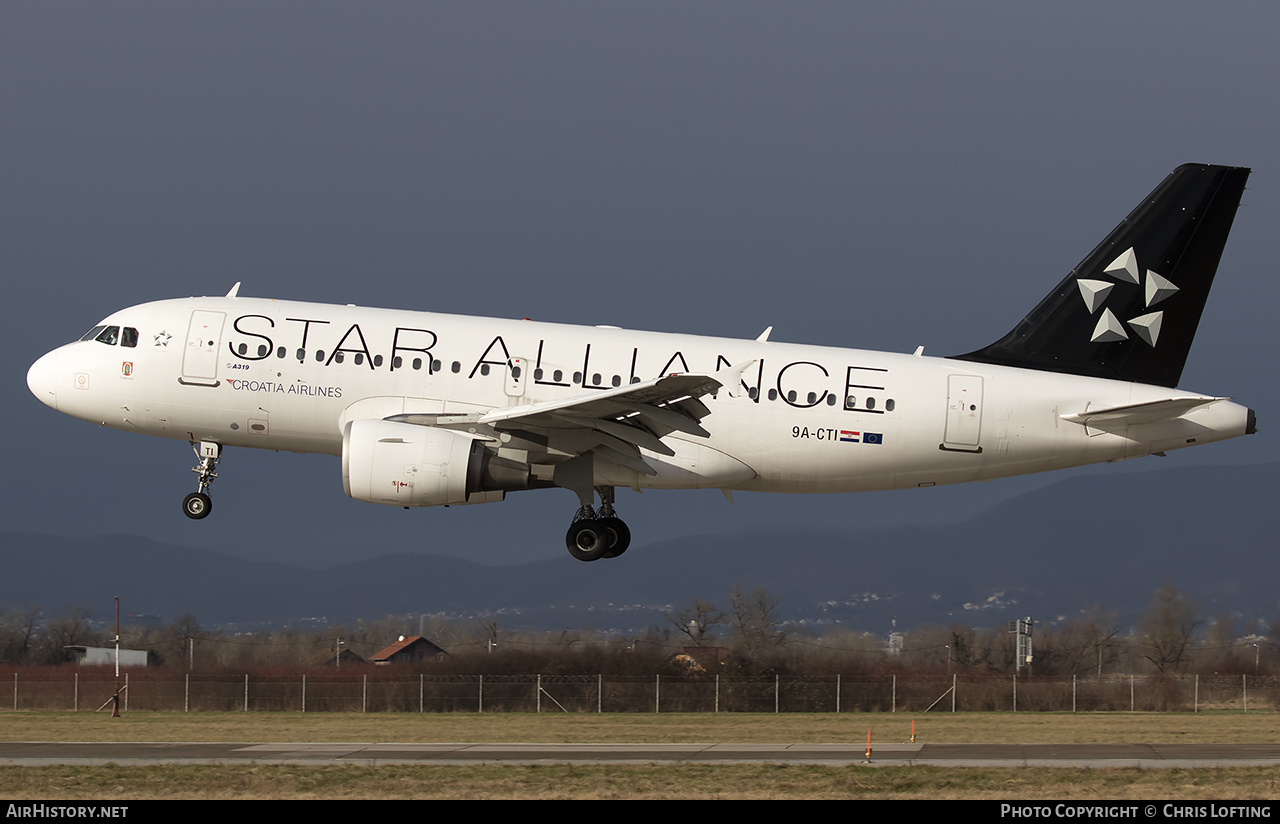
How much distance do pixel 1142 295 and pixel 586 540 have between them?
12874 mm

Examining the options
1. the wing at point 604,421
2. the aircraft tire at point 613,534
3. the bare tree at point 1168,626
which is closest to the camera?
the wing at point 604,421

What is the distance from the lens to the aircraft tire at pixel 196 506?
2855 centimetres

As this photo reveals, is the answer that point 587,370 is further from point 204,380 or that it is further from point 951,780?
point 951,780

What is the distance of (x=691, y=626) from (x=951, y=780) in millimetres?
36296

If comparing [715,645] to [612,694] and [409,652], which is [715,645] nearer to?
[612,694]

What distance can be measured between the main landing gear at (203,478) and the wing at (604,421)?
14.4ft

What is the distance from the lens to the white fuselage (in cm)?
2711

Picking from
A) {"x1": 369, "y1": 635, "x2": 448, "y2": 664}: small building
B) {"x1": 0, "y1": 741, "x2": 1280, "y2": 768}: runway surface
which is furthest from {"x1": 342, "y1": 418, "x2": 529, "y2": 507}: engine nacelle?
{"x1": 369, "y1": 635, "x2": 448, "y2": 664}: small building

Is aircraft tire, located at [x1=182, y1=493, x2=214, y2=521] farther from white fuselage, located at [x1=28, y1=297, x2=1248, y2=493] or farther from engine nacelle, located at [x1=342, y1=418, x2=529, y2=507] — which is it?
engine nacelle, located at [x1=342, y1=418, x2=529, y2=507]

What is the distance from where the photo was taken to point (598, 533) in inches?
1097

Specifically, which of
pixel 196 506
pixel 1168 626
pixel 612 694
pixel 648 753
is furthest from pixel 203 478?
pixel 1168 626

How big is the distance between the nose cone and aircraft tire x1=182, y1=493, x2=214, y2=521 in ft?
11.0

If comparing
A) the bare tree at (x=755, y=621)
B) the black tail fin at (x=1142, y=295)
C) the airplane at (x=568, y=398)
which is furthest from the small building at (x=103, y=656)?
the black tail fin at (x=1142, y=295)

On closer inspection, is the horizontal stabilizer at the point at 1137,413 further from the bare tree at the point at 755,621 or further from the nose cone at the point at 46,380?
the bare tree at the point at 755,621
